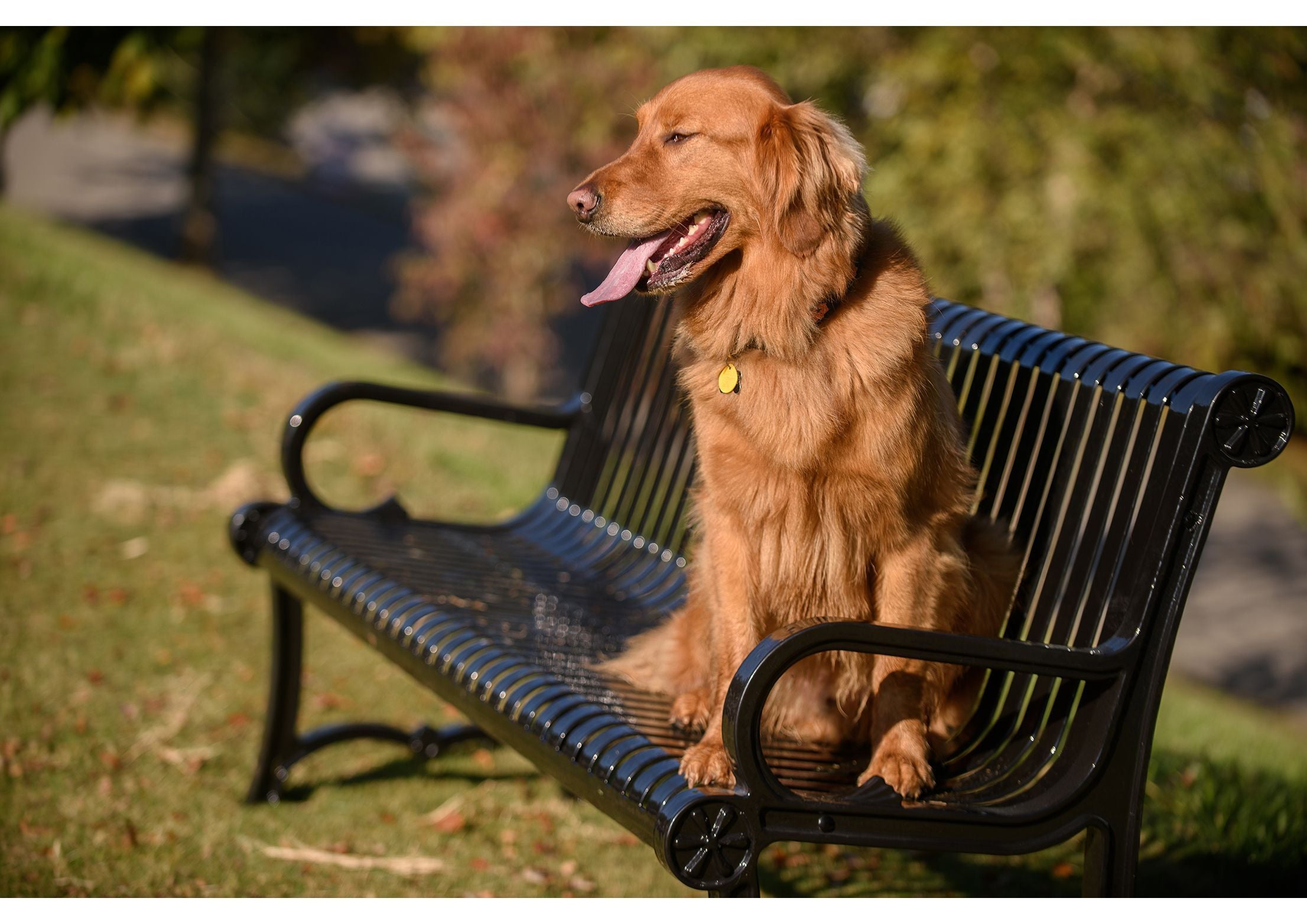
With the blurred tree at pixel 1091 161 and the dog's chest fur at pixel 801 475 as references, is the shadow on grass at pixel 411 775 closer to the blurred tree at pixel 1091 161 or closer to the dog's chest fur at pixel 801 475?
the dog's chest fur at pixel 801 475

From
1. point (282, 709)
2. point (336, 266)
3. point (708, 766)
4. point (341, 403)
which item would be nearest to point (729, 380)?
point (708, 766)

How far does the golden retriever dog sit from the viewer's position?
263cm

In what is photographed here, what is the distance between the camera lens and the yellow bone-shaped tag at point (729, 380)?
2.75 m

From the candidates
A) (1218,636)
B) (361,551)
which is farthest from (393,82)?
(361,551)

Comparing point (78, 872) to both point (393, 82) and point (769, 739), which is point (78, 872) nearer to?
point (769, 739)

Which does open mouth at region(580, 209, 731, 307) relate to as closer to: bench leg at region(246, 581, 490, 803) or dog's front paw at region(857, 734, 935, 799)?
dog's front paw at region(857, 734, 935, 799)

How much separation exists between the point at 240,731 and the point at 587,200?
8.17 feet

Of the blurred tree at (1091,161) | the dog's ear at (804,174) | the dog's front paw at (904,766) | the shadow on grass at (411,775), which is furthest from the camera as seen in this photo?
the blurred tree at (1091,161)

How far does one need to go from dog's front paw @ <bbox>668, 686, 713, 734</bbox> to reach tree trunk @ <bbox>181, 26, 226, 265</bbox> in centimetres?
1276

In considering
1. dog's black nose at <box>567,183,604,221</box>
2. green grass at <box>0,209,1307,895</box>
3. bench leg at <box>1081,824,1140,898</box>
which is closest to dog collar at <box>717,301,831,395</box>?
dog's black nose at <box>567,183,604,221</box>

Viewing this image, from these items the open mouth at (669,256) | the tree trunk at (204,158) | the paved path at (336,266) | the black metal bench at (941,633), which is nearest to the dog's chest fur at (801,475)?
the open mouth at (669,256)

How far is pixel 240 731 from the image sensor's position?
4316 mm

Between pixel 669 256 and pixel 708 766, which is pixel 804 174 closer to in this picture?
pixel 669 256

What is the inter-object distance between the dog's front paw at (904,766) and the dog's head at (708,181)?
104cm
